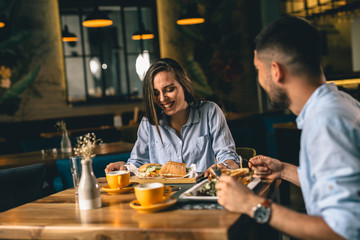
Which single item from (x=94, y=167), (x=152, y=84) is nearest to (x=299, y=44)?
(x=152, y=84)

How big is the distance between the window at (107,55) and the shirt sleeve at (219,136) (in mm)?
6461

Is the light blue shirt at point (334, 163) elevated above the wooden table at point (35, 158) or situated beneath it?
elevated above

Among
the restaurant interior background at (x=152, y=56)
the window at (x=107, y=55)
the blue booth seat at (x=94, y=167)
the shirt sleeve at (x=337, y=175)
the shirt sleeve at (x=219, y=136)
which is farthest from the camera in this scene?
the window at (x=107, y=55)

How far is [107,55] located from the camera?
551 inches

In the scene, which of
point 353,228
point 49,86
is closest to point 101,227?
point 353,228

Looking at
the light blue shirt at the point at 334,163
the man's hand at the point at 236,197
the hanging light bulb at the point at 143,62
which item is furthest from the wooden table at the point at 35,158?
the hanging light bulb at the point at 143,62

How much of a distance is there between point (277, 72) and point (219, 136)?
1113mm

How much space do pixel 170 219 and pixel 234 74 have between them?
8.49 m

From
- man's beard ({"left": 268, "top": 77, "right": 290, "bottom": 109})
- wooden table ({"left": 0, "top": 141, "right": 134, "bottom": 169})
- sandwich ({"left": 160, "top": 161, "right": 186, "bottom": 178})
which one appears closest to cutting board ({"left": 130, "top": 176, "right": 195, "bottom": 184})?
sandwich ({"left": 160, "top": 161, "right": 186, "bottom": 178})

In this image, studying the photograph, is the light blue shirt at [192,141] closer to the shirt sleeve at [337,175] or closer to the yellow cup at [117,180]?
the yellow cup at [117,180]

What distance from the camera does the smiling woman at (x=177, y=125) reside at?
241 centimetres

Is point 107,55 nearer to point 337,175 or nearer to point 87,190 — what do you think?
point 87,190

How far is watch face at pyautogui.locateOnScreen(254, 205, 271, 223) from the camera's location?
48.2 inches

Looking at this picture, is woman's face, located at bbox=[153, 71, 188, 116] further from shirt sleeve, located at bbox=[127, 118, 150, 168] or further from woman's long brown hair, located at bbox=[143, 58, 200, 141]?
shirt sleeve, located at bbox=[127, 118, 150, 168]
